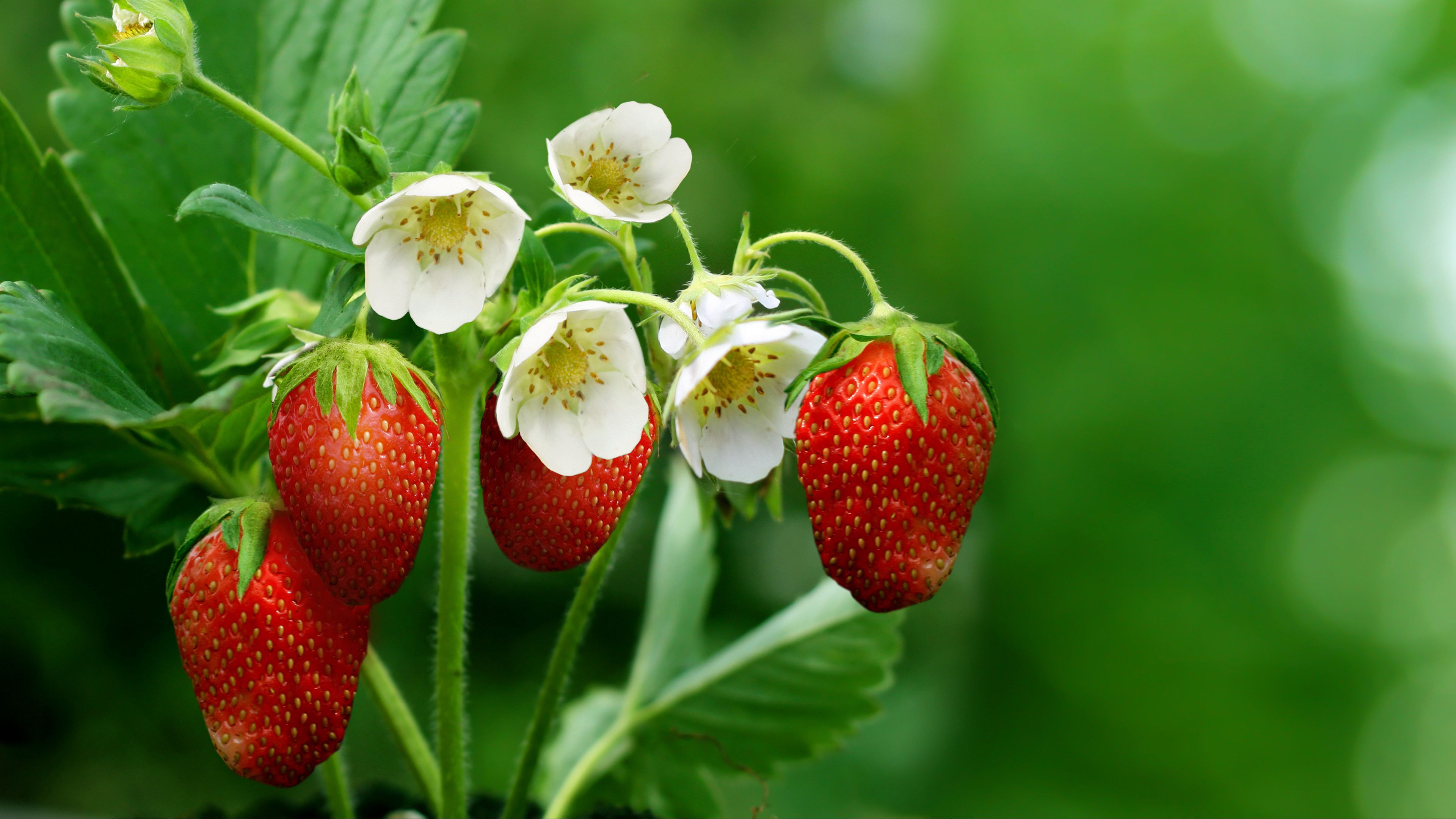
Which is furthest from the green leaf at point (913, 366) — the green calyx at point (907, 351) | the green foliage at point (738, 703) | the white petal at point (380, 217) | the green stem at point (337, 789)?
the green stem at point (337, 789)

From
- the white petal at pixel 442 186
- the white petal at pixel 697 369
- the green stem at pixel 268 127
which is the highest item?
the white petal at pixel 442 186

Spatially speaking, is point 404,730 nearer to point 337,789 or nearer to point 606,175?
point 337,789

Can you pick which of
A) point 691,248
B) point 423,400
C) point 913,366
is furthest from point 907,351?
point 423,400

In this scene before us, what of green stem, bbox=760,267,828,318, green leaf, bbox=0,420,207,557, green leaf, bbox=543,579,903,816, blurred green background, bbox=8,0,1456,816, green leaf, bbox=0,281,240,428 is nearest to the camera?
green leaf, bbox=0,281,240,428

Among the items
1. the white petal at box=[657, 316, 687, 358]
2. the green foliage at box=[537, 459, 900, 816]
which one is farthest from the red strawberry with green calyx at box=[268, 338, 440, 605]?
the green foliage at box=[537, 459, 900, 816]

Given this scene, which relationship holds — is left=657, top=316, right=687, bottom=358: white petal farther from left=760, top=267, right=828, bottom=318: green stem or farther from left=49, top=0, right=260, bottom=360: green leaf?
left=49, top=0, right=260, bottom=360: green leaf

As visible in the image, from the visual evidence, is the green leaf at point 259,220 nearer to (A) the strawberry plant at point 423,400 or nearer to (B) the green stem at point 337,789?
(A) the strawberry plant at point 423,400

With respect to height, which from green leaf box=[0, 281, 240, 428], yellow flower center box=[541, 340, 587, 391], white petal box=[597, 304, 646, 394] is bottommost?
green leaf box=[0, 281, 240, 428]
